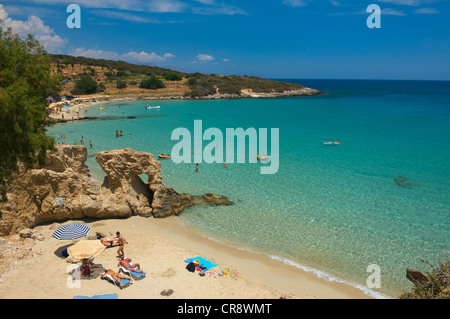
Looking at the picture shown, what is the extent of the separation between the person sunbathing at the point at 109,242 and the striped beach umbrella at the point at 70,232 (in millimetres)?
897

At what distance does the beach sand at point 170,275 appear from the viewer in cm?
1104

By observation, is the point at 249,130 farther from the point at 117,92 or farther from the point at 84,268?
the point at 117,92

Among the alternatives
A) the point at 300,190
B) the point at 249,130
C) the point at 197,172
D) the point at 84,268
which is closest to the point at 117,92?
the point at 249,130

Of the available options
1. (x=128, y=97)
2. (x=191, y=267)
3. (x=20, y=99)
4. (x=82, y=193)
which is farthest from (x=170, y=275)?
(x=128, y=97)

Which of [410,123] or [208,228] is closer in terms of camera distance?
[208,228]

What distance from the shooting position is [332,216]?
18.8 metres

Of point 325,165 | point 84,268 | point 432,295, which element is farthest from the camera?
point 325,165

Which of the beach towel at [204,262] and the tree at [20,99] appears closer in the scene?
the tree at [20,99]

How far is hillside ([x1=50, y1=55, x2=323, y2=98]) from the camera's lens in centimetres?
9856

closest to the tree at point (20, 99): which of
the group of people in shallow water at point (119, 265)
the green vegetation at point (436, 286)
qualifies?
the group of people in shallow water at point (119, 265)

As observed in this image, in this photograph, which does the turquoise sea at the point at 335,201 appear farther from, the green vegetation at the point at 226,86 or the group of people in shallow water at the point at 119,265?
the green vegetation at the point at 226,86

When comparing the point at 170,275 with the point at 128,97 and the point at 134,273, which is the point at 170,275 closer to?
the point at 134,273

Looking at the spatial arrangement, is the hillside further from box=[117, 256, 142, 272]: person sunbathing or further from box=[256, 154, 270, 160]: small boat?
box=[117, 256, 142, 272]: person sunbathing
